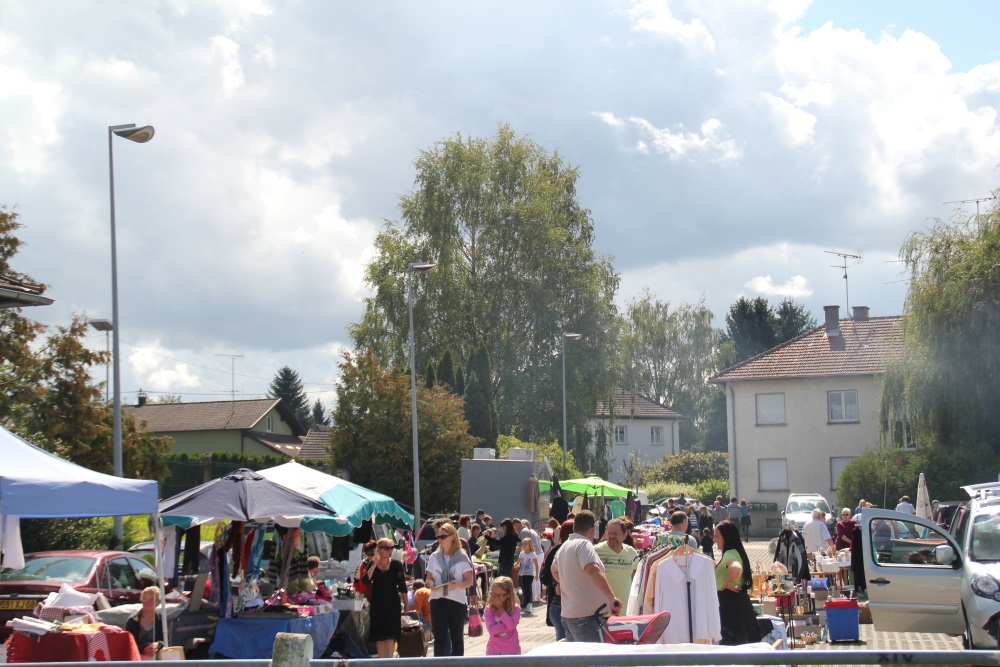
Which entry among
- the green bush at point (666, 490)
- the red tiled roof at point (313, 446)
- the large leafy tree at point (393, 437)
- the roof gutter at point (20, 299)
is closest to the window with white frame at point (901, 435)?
the large leafy tree at point (393, 437)

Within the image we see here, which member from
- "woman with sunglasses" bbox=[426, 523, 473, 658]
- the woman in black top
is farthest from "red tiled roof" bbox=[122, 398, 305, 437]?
"woman with sunglasses" bbox=[426, 523, 473, 658]

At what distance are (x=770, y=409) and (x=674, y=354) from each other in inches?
1309

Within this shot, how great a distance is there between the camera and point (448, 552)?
41.4 ft

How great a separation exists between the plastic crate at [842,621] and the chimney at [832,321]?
40.3 m

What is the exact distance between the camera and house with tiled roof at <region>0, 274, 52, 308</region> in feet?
74.3

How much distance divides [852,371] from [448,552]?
39.4 metres

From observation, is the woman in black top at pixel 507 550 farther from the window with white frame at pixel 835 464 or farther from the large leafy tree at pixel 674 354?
the large leafy tree at pixel 674 354

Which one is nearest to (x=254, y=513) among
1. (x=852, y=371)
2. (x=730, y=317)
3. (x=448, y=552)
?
(x=448, y=552)

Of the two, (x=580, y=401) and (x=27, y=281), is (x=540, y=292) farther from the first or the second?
(x=27, y=281)

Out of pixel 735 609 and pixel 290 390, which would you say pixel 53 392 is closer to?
pixel 735 609

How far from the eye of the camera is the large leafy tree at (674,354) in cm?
8062

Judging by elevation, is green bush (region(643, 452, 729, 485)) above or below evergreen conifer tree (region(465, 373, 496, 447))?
below

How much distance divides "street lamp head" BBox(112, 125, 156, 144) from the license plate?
1094cm

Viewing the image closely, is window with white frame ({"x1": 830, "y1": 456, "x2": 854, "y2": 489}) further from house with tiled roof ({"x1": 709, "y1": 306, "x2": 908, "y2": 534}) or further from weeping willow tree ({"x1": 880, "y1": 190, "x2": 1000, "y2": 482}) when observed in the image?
weeping willow tree ({"x1": 880, "y1": 190, "x2": 1000, "y2": 482})
